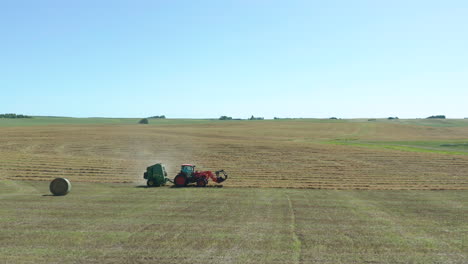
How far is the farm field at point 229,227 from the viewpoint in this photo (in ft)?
47.7

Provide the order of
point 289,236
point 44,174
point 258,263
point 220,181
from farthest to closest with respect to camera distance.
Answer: point 44,174, point 220,181, point 289,236, point 258,263

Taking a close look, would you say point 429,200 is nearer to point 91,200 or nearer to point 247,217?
point 247,217

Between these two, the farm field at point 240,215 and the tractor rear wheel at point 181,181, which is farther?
the tractor rear wheel at point 181,181

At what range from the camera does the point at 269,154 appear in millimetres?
50688

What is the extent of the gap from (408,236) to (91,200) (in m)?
16.6

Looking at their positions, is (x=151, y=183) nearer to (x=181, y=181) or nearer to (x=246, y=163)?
(x=181, y=181)

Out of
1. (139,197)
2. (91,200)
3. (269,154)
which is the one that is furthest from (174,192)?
(269,154)

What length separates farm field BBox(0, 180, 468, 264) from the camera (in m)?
14.5

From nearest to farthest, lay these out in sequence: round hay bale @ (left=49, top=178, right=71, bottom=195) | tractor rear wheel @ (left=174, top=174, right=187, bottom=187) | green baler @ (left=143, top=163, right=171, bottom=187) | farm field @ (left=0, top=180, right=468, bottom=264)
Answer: farm field @ (left=0, top=180, right=468, bottom=264) < round hay bale @ (left=49, top=178, right=71, bottom=195) < tractor rear wheel @ (left=174, top=174, right=187, bottom=187) < green baler @ (left=143, top=163, right=171, bottom=187)

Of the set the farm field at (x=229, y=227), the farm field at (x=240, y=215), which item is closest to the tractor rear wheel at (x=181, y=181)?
the farm field at (x=240, y=215)

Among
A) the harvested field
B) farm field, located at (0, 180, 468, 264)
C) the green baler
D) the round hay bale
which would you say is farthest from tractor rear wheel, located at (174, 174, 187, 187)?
the round hay bale

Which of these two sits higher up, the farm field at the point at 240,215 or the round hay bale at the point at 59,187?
the round hay bale at the point at 59,187

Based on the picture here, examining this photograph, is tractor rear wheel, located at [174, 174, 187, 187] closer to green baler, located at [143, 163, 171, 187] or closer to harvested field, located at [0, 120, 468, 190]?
green baler, located at [143, 163, 171, 187]

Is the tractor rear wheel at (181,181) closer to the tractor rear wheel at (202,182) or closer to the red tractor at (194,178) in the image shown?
the red tractor at (194,178)
